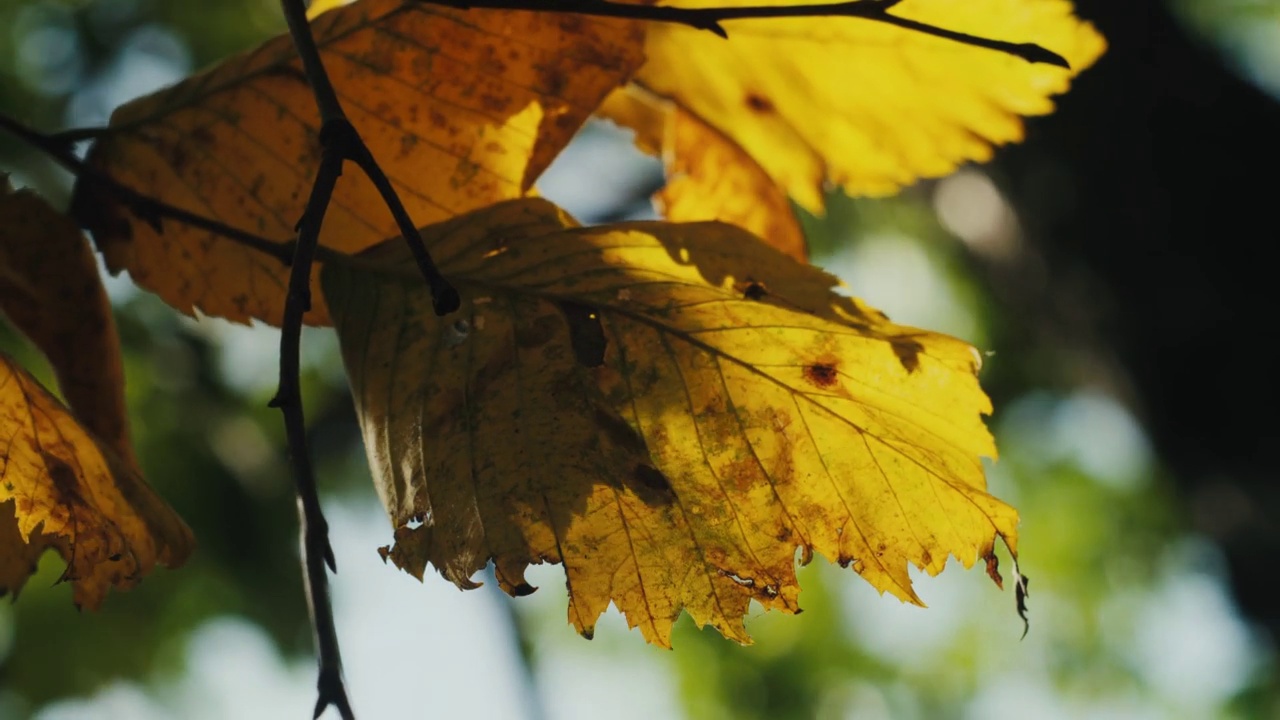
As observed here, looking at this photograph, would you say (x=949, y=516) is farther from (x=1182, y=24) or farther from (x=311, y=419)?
(x=311, y=419)

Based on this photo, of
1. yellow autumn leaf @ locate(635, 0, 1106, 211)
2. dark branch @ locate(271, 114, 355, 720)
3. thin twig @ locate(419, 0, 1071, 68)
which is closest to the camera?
dark branch @ locate(271, 114, 355, 720)

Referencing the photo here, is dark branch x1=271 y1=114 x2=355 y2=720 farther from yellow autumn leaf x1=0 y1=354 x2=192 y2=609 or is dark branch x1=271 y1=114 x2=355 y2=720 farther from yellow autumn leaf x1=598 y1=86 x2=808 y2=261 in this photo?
yellow autumn leaf x1=598 y1=86 x2=808 y2=261

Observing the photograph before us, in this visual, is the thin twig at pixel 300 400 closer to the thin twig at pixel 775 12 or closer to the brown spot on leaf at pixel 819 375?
the thin twig at pixel 775 12

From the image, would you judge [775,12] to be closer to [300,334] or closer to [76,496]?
[300,334]

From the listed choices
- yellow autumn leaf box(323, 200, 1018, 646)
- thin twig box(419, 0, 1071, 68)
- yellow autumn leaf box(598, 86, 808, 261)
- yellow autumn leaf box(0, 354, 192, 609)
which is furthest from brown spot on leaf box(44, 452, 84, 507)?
yellow autumn leaf box(598, 86, 808, 261)

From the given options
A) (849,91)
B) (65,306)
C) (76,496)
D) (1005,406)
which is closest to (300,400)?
(76,496)

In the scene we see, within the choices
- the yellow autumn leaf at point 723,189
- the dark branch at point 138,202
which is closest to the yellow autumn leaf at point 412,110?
the dark branch at point 138,202
